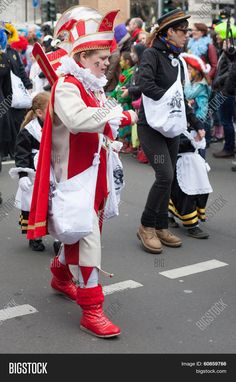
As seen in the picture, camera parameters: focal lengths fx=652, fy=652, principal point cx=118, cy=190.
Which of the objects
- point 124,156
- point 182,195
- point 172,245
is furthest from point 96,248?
point 124,156

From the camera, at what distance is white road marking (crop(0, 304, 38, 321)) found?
4.12m

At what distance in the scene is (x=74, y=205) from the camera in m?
3.72

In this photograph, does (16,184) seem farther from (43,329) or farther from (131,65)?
(43,329)

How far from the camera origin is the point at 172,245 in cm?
560

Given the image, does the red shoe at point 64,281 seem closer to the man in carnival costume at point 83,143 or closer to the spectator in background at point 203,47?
the man in carnival costume at point 83,143

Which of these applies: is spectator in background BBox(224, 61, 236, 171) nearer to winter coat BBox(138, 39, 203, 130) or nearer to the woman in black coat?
the woman in black coat

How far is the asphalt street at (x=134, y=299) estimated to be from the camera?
12.3 feet

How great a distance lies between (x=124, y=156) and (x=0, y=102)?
9.73ft

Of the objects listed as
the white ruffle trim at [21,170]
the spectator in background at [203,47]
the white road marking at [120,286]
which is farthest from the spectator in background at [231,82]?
the white road marking at [120,286]

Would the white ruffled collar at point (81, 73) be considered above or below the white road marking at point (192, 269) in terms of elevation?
above

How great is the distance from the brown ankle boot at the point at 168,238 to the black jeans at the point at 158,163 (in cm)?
15

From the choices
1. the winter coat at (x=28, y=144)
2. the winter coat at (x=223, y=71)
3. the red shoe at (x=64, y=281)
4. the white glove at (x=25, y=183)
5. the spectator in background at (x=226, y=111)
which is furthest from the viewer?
the spectator in background at (x=226, y=111)

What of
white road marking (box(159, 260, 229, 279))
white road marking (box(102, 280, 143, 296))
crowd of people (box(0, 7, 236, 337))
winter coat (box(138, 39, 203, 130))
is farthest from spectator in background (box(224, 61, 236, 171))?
white road marking (box(102, 280, 143, 296))

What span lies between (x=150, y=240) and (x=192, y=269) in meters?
0.55
